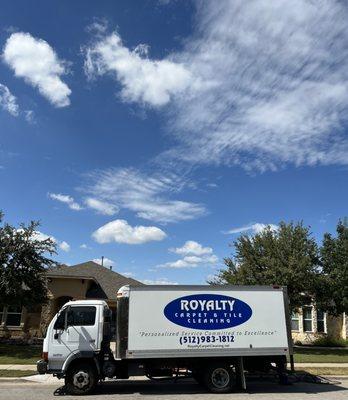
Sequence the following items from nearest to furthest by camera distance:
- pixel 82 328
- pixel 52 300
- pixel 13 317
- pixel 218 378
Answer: pixel 82 328
pixel 218 378
pixel 52 300
pixel 13 317

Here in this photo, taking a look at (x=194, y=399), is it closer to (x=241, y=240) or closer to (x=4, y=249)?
(x=4, y=249)

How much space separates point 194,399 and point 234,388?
214 cm

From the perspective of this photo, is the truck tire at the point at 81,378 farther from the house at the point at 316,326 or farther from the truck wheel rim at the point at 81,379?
the house at the point at 316,326

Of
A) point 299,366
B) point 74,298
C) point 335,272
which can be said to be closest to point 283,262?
point 335,272

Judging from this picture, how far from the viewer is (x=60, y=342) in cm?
1365

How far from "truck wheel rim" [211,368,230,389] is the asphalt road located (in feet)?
1.42

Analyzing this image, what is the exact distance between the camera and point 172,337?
1404 centimetres

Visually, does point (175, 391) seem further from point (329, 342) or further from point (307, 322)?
point (307, 322)

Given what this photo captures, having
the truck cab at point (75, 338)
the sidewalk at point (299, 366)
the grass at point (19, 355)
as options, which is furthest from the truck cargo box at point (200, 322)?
the grass at point (19, 355)

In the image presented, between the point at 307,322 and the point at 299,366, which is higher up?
the point at 307,322

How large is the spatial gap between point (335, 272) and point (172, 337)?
17417 millimetres

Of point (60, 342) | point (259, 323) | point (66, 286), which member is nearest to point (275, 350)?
point (259, 323)

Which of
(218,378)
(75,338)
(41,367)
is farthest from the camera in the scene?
(218,378)

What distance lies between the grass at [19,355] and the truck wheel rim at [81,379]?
8.06 meters
